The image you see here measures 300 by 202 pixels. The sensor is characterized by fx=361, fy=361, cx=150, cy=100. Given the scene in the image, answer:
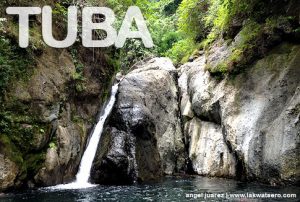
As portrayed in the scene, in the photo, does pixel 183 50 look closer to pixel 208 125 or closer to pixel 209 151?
pixel 208 125

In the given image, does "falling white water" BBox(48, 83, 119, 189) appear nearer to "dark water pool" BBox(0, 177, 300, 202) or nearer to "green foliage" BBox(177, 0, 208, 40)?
"dark water pool" BBox(0, 177, 300, 202)

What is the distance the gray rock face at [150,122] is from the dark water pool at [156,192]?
185 cm

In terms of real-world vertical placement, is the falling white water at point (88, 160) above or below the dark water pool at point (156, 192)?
above

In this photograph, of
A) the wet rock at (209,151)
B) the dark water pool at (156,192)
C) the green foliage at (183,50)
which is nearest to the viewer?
the dark water pool at (156,192)

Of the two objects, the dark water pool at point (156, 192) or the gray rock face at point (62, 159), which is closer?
the dark water pool at point (156, 192)

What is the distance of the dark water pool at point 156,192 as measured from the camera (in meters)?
11.3

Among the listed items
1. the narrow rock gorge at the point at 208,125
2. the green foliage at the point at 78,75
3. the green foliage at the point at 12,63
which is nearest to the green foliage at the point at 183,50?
the narrow rock gorge at the point at 208,125

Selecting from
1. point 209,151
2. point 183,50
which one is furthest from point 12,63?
point 183,50

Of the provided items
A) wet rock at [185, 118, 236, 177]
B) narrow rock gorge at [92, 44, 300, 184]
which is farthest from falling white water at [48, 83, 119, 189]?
wet rock at [185, 118, 236, 177]

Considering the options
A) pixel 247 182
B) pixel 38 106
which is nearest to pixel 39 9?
pixel 38 106

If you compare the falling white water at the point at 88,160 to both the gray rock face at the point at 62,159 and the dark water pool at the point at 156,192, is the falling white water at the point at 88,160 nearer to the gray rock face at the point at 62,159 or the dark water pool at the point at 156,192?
the gray rock face at the point at 62,159

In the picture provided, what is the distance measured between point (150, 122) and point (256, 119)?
512 centimetres

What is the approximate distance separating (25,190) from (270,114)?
9430 mm

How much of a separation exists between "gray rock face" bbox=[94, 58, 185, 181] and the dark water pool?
1.85 metres
